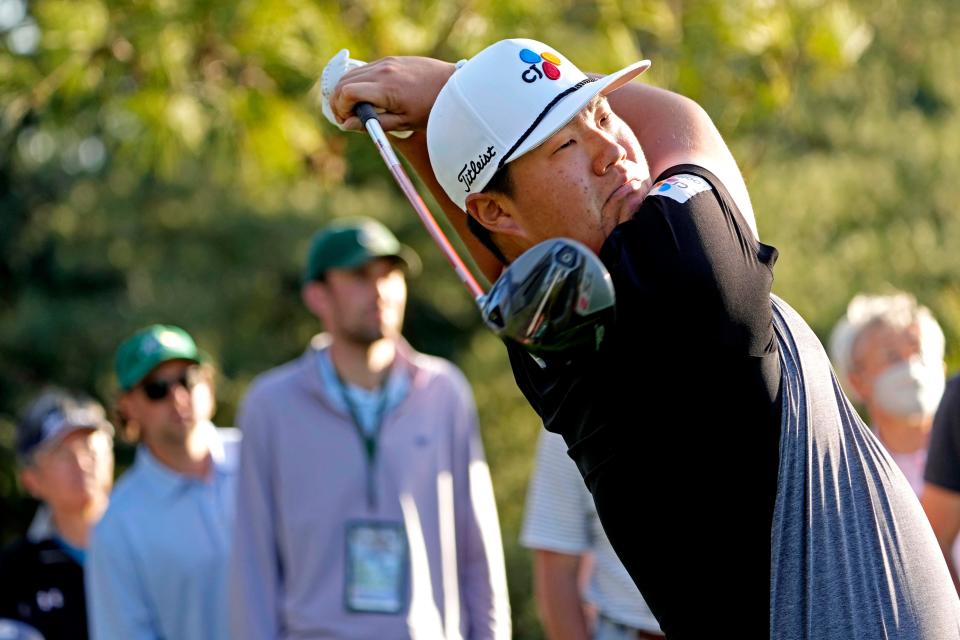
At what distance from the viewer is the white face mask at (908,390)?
5.50 m

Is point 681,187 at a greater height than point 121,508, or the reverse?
point 681,187

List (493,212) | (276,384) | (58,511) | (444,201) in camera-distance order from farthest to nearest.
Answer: (58,511)
(276,384)
(444,201)
(493,212)

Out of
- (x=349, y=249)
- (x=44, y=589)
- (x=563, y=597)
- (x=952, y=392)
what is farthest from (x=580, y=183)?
(x=44, y=589)

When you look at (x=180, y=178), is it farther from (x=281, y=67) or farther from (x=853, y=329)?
(x=853, y=329)

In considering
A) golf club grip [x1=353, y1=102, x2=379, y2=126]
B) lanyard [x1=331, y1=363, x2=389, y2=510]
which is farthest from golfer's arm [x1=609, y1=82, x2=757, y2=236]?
lanyard [x1=331, y1=363, x2=389, y2=510]

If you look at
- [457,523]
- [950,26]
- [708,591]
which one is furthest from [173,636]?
[950,26]

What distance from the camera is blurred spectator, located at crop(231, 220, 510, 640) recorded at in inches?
212

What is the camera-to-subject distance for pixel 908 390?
18.0 feet

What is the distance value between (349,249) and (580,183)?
3354mm

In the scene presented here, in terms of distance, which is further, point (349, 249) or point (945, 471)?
point (349, 249)

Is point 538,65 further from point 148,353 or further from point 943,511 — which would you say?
point 148,353

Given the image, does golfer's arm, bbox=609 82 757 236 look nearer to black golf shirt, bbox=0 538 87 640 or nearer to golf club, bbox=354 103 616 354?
golf club, bbox=354 103 616 354

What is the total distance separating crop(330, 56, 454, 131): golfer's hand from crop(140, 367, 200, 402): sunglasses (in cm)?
329

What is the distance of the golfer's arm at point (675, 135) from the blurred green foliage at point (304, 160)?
4.33 m
